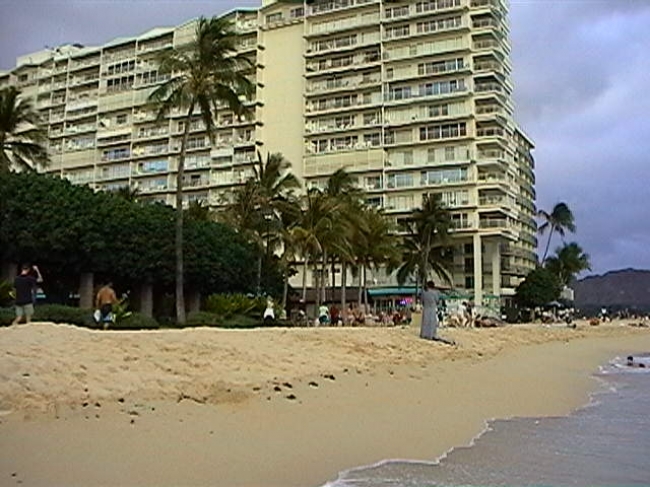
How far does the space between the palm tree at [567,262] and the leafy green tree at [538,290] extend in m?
14.4

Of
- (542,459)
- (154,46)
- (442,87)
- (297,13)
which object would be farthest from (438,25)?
(542,459)

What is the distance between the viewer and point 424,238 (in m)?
59.8

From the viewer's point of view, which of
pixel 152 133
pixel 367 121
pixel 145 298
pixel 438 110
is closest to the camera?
pixel 145 298

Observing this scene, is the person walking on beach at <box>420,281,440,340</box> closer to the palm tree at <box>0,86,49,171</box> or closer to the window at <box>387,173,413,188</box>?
the palm tree at <box>0,86,49,171</box>

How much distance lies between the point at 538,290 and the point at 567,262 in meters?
17.5

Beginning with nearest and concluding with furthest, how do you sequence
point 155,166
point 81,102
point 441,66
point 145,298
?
point 145,298 → point 441,66 → point 155,166 → point 81,102

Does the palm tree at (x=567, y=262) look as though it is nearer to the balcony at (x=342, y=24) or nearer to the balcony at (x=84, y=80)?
the balcony at (x=342, y=24)

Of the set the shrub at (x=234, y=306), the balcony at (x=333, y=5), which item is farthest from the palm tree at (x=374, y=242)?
the balcony at (x=333, y=5)

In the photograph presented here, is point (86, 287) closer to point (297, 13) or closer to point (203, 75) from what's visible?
point (203, 75)

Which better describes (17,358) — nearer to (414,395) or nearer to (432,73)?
(414,395)

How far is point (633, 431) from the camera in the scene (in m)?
9.17

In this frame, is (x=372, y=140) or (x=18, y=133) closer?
(x=18, y=133)

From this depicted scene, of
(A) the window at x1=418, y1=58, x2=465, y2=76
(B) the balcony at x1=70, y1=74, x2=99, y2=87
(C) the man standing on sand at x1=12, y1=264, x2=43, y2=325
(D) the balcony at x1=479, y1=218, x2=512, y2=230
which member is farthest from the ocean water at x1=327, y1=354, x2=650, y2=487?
(B) the balcony at x1=70, y1=74, x2=99, y2=87

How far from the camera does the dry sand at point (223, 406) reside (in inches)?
246
